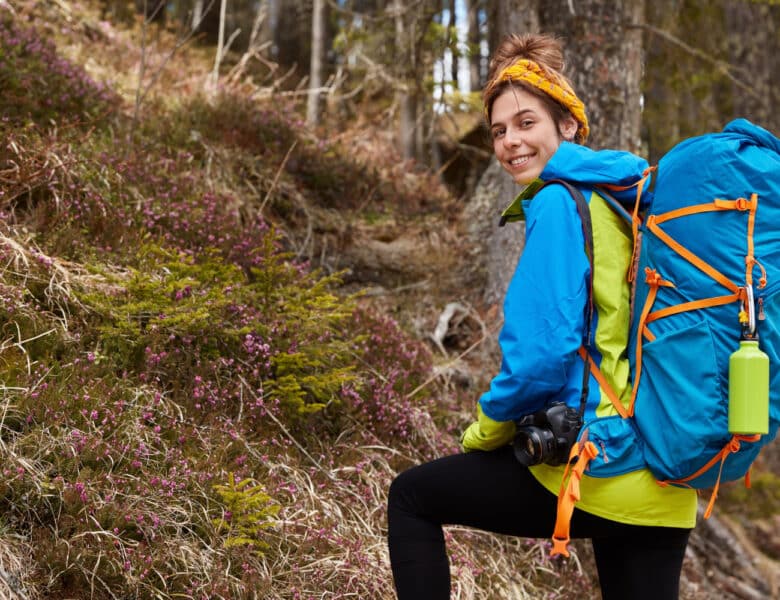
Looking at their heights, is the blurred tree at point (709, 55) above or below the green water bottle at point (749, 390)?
above

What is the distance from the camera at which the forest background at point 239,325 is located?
3.31m

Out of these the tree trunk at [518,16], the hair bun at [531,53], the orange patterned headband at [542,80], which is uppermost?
the tree trunk at [518,16]

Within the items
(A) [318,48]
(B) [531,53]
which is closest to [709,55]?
(A) [318,48]

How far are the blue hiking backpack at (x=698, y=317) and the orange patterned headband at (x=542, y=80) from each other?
57 cm

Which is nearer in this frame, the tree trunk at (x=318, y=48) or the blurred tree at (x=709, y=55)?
the blurred tree at (x=709, y=55)

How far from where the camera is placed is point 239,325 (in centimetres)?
448

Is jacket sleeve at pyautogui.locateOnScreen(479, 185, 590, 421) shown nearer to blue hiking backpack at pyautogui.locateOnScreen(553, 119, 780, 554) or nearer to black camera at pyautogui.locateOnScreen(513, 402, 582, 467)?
black camera at pyautogui.locateOnScreen(513, 402, 582, 467)

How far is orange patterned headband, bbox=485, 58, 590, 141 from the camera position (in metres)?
2.70

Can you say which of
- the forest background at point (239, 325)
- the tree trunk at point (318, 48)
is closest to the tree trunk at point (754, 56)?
the forest background at point (239, 325)

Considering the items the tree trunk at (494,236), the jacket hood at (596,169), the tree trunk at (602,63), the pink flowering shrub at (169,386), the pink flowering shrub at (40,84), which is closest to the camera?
the jacket hood at (596,169)

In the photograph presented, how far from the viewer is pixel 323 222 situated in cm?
709

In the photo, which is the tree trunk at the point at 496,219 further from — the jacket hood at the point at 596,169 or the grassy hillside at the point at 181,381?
the jacket hood at the point at 596,169

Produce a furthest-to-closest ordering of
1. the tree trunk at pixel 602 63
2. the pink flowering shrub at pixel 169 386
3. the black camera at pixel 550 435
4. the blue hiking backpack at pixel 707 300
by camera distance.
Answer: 1. the tree trunk at pixel 602 63
2. the pink flowering shrub at pixel 169 386
3. the black camera at pixel 550 435
4. the blue hiking backpack at pixel 707 300

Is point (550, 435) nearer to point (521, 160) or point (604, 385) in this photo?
point (604, 385)
